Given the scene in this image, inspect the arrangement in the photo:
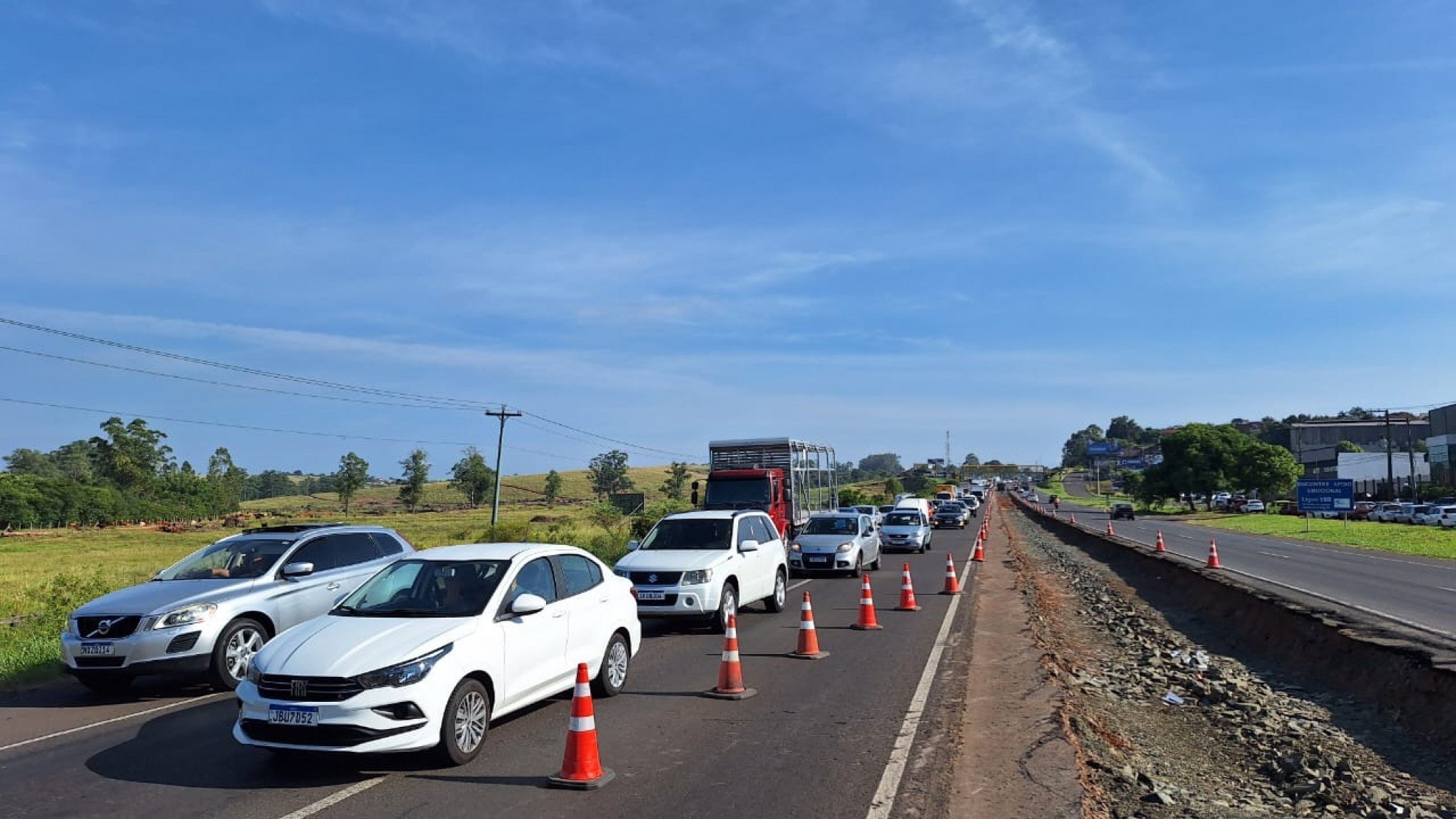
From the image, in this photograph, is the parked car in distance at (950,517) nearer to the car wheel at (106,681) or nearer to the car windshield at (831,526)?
the car windshield at (831,526)

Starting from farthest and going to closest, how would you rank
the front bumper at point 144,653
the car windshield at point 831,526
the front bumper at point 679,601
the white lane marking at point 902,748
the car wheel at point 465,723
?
1. the car windshield at point 831,526
2. the front bumper at point 679,601
3. the front bumper at point 144,653
4. the car wheel at point 465,723
5. the white lane marking at point 902,748

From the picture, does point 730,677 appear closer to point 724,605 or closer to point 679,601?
point 679,601

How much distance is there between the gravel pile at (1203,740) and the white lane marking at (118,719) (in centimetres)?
836

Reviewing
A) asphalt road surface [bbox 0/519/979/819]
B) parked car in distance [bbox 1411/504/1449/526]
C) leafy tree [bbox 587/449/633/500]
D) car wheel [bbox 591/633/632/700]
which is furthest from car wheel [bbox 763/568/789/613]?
leafy tree [bbox 587/449/633/500]

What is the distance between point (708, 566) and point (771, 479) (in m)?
12.4

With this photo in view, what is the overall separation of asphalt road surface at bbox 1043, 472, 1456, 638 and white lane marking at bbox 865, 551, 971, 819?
7.85 meters

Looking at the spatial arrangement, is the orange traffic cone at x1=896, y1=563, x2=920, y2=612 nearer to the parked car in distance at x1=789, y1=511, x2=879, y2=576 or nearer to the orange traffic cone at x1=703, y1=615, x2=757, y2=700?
the parked car in distance at x1=789, y1=511, x2=879, y2=576

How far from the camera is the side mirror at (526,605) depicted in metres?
7.64

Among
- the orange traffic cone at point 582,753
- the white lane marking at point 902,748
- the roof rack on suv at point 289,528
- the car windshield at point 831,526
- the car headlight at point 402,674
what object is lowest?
the white lane marking at point 902,748

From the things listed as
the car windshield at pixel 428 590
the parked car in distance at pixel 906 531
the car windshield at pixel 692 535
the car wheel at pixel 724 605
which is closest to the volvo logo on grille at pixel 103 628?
the car windshield at pixel 428 590

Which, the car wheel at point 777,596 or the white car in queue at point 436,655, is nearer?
the white car in queue at point 436,655

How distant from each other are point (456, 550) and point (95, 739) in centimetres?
326

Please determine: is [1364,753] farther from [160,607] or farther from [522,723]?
[160,607]

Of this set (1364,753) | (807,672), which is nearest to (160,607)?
(807,672)
